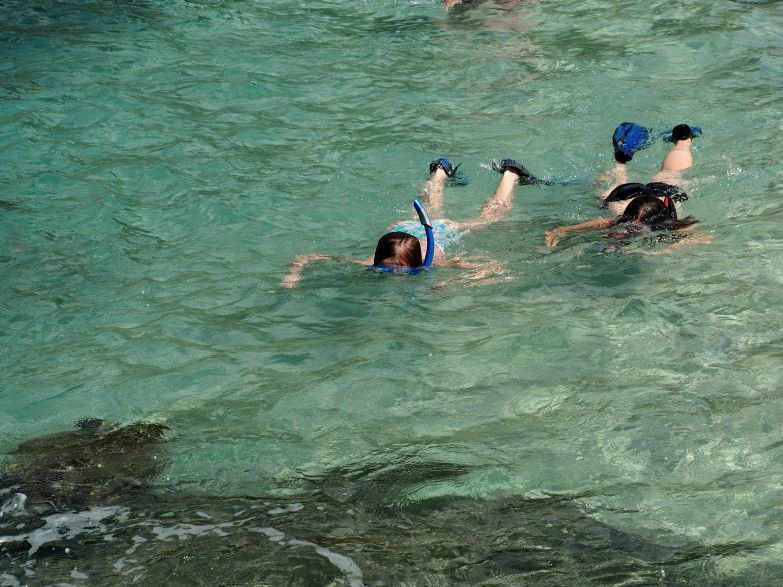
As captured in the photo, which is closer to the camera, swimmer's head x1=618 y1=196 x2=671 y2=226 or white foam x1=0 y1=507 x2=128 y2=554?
white foam x1=0 y1=507 x2=128 y2=554

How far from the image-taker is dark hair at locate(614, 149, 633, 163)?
7527mm

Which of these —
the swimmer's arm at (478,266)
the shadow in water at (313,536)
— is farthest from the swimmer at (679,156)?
the shadow in water at (313,536)

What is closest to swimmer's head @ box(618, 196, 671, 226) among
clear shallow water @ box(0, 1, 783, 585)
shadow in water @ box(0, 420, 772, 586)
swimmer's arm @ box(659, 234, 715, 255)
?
swimmer's arm @ box(659, 234, 715, 255)

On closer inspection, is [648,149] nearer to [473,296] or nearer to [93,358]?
[473,296]

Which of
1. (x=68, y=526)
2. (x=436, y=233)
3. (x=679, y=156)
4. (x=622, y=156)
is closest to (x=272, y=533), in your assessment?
(x=68, y=526)

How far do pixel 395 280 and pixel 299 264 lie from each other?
0.70 metres

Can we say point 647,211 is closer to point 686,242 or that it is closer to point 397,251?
point 686,242

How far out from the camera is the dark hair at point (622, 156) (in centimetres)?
753

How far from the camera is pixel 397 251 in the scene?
6234mm

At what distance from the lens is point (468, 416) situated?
4.73 m

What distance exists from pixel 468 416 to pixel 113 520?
5.93ft

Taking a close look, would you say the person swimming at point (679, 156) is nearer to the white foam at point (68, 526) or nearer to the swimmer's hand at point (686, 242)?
the swimmer's hand at point (686, 242)

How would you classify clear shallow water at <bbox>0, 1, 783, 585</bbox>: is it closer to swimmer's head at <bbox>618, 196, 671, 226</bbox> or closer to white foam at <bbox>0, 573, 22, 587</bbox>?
white foam at <bbox>0, 573, 22, 587</bbox>

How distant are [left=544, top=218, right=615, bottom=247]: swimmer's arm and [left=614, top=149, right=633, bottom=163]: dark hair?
0.88 metres
